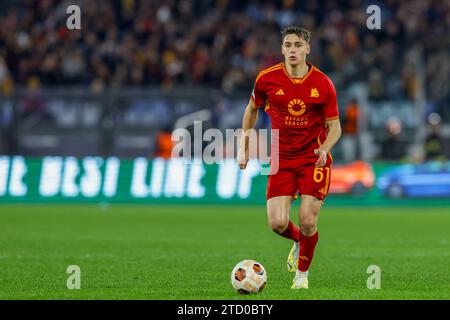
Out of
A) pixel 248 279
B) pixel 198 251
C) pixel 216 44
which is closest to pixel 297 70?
pixel 248 279

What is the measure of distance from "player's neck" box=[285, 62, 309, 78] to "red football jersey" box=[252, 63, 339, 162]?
0.04 metres

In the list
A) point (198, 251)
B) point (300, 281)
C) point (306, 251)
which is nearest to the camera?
point (300, 281)

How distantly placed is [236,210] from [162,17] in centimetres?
937

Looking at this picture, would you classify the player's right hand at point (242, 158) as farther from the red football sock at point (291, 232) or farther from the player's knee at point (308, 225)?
the red football sock at point (291, 232)

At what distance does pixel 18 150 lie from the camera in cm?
2625

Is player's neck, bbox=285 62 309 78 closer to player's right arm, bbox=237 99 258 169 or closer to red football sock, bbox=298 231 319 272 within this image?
player's right arm, bbox=237 99 258 169

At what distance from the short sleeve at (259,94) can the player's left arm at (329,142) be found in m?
0.70

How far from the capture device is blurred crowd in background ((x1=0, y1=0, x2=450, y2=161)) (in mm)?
28953

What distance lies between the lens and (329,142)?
34.2 feet

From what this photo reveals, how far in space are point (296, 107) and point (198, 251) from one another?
15.4ft

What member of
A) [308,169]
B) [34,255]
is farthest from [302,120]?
[34,255]

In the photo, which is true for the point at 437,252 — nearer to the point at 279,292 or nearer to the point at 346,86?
the point at 279,292

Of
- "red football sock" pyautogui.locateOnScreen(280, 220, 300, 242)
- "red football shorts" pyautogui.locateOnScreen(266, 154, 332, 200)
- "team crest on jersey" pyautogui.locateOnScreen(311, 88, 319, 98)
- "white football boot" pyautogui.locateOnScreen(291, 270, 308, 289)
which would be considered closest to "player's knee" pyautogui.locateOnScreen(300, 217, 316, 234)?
"red football shorts" pyautogui.locateOnScreen(266, 154, 332, 200)

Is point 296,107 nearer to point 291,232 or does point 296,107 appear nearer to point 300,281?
point 291,232
